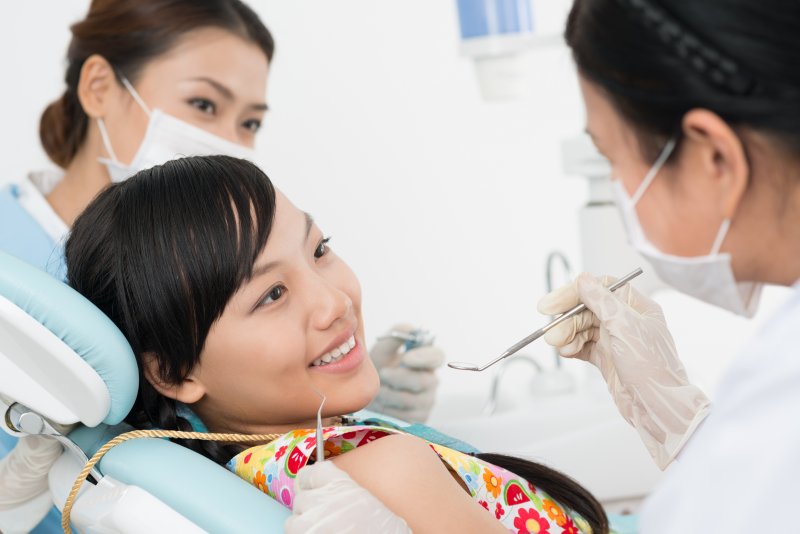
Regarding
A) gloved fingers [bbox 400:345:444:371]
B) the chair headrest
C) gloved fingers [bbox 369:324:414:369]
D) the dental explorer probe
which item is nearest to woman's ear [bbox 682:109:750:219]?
the dental explorer probe

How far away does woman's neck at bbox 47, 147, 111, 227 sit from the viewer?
2.05 m

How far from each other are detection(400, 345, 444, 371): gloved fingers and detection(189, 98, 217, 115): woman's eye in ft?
2.21

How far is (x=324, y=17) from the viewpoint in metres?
2.96

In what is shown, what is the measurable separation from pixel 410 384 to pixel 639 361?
0.66 m

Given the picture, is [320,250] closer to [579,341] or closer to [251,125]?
[579,341]

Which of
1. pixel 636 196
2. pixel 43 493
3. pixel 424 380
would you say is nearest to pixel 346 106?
pixel 424 380

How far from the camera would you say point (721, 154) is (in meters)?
0.86

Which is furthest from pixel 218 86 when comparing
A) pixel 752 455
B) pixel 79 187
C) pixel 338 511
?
pixel 752 455

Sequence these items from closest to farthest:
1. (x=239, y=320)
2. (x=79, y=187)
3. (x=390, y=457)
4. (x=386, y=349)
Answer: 1. (x=390, y=457)
2. (x=239, y=320)
3. (x=386, y=349)
4. (x=79, y=187)

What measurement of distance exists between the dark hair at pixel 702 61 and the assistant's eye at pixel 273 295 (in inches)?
21.4

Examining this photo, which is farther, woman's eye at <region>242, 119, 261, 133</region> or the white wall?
the white wall

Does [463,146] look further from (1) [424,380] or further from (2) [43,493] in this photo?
(2) [43,493]

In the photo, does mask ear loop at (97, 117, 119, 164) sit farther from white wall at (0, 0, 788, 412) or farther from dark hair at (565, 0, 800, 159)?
dark hair at (565, 0, 800, 159)

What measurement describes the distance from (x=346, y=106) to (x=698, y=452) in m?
2.34
